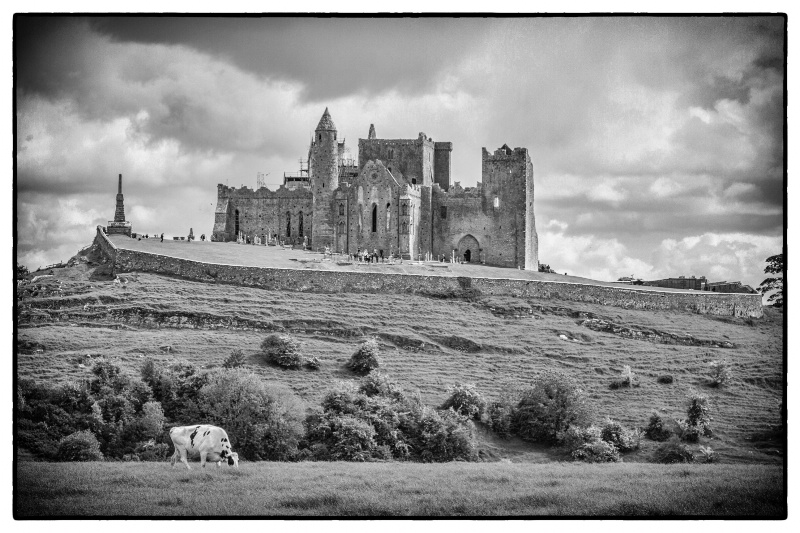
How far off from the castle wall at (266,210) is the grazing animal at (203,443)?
3856cm

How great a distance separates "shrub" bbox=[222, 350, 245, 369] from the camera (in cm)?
4234

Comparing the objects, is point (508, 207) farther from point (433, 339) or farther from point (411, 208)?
point (433, 339)

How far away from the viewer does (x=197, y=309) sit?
49.0m

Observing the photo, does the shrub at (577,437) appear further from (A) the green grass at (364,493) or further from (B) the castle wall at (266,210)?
(B) the castle wall at (266,210)

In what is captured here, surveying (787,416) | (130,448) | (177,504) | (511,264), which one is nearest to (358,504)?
(177,504)

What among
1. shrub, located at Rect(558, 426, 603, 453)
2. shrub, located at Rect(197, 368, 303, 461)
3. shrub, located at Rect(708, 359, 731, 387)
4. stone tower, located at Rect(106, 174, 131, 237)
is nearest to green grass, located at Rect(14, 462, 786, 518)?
shrub, located at Rect(197, 368, 303, 461)

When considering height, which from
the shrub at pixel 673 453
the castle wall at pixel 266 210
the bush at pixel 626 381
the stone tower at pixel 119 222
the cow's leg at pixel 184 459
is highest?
the castle wall at pixel 266 210

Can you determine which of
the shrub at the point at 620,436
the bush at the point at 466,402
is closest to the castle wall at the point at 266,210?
the bush at the point at 466,402

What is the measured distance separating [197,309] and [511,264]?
72.7ft

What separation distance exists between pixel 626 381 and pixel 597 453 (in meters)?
8.11

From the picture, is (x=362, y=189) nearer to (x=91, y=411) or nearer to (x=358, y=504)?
(x=91, y=411)

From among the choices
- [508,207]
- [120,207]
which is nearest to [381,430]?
[120,207]

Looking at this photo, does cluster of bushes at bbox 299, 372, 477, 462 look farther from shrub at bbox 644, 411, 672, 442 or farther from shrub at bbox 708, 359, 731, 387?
shrub at bbox 708, 359, 731, 387

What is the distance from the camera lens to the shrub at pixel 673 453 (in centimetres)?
3788
